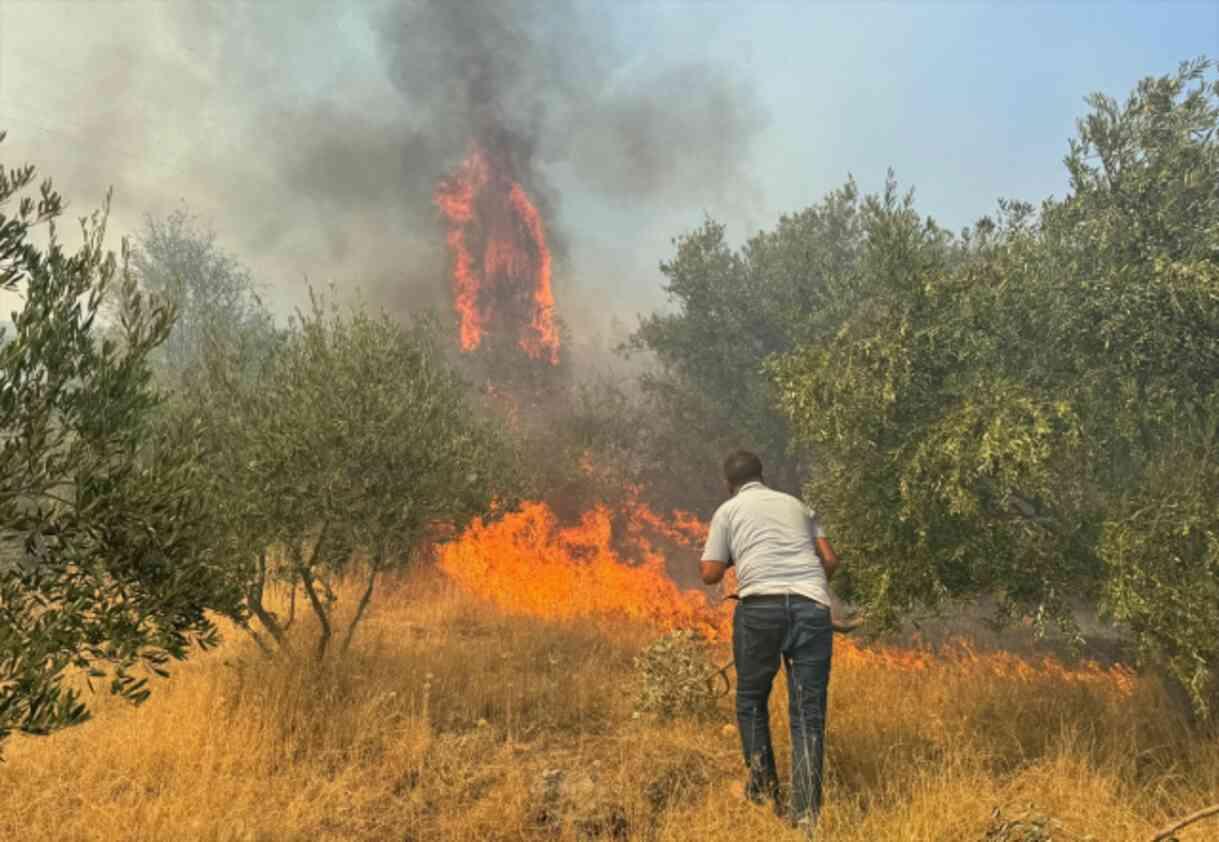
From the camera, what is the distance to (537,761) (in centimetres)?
771

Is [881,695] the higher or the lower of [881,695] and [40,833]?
the higher

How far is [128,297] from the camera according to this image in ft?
17.4

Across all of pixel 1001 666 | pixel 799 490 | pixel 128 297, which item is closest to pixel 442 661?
pixel 128 297

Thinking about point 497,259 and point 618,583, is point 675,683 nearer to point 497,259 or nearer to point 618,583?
point 618,583

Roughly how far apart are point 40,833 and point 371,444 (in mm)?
Result: 4609

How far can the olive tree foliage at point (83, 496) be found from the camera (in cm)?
414

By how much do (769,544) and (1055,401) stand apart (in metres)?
4.24

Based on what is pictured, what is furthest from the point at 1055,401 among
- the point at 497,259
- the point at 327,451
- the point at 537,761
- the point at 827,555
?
the point at 497,259

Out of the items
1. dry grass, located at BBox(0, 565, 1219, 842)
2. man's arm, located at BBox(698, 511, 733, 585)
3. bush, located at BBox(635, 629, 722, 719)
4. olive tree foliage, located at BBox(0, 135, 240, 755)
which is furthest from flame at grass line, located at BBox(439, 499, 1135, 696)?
olive tree foliage, located at BBox(0, 135, 240, 755)

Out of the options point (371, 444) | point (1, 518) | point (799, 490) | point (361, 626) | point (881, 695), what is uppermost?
point (799, 490)

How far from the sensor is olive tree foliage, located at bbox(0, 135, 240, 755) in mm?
4137

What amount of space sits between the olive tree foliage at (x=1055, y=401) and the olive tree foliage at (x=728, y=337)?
12.8 m

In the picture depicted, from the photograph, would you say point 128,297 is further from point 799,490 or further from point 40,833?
point 799,490

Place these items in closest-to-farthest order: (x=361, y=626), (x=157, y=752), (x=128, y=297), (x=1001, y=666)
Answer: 1. (x=128, y=297)
2. (x=157, y=752)
3. (x=1001, y=666)
4. (x=361, y=626)
